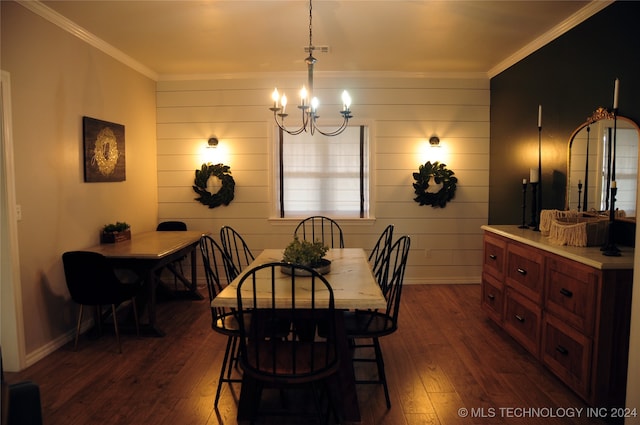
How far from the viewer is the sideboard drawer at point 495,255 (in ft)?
11.5

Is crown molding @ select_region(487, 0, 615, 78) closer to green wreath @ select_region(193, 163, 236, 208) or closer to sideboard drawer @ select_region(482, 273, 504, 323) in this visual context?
sideboard drawer @ select_region(482, 273, 504, 323)

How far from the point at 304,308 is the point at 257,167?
129 inches

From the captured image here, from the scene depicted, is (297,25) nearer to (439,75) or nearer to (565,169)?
(439,75)

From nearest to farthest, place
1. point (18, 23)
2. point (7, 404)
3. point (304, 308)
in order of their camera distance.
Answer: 1. point (7, 404)
2. point (304, 308)
3. point (18, 23)

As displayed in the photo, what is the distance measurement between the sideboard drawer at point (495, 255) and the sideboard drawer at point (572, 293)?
69cm

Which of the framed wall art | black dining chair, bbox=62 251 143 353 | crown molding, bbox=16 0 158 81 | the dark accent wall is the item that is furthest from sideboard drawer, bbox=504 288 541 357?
crown molding, bbox=16 0 158 81

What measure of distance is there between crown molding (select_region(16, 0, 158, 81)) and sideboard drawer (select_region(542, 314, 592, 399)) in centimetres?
428

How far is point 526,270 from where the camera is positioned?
10.1ft

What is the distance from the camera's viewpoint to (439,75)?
507 cm

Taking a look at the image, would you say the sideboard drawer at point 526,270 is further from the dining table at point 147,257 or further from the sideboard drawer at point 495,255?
the dining table at point 147,257

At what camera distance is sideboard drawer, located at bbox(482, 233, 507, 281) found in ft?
11.5

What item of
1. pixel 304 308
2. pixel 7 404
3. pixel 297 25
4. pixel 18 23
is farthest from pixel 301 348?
pixel 18 23

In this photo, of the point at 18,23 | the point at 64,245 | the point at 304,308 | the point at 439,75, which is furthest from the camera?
the point at 439,75

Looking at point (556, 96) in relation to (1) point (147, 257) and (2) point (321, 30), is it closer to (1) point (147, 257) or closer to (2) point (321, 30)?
(2) point (321, 30)
